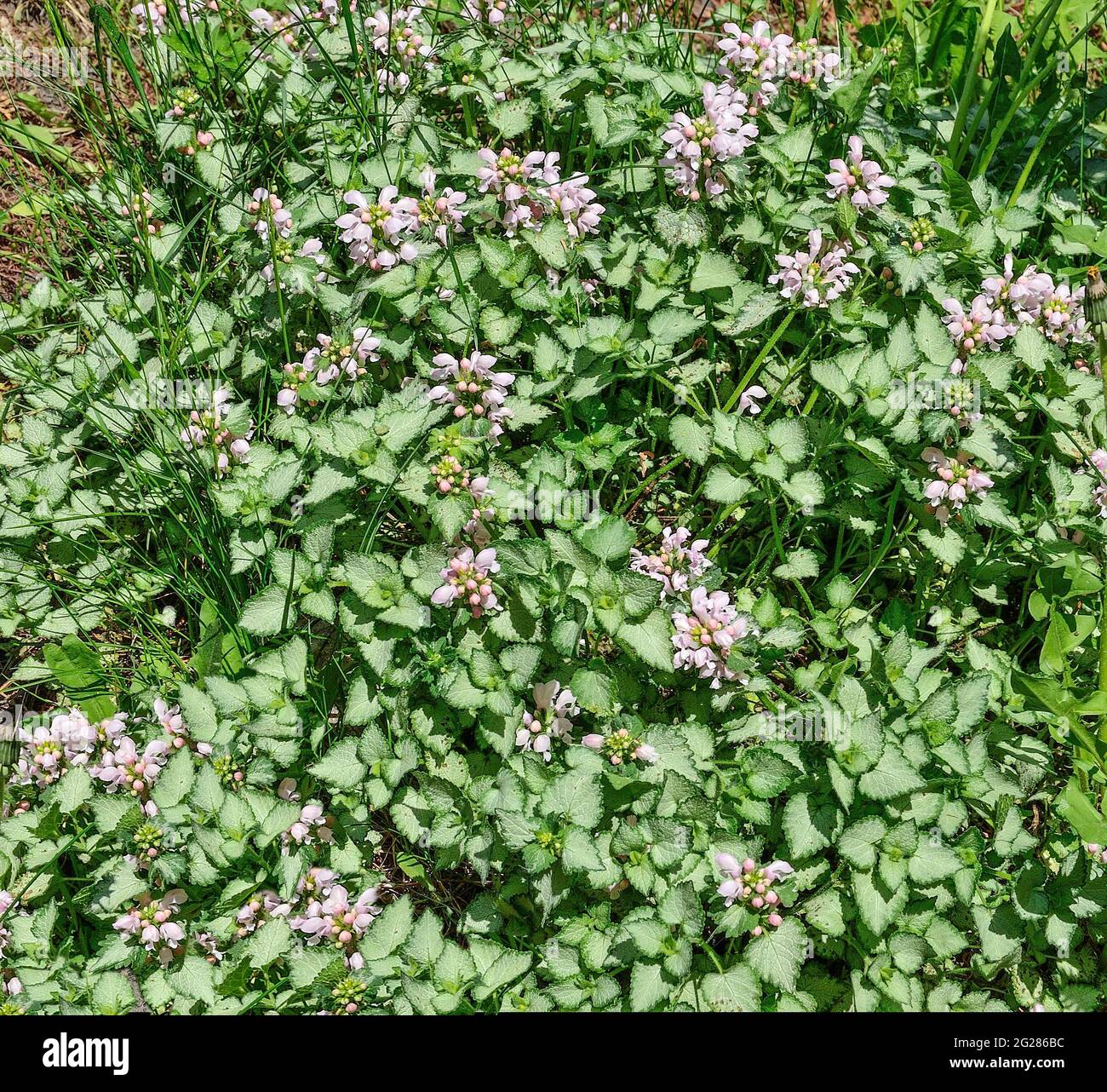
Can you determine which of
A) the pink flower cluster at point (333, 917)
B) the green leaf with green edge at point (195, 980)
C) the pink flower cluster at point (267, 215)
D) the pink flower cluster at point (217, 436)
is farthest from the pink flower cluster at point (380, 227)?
the green leaf with green edge at point (195, 980)

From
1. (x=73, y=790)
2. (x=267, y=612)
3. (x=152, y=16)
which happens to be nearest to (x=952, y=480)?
(x=267, y=612)

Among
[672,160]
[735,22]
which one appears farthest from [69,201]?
[735,22]

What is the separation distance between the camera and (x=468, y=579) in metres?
2.66

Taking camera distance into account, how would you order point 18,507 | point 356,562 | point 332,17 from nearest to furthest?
point 356,562 < point 18,507 < point 332,17

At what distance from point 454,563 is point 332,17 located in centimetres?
258

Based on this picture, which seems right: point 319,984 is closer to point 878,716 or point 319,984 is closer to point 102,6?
point 878,716

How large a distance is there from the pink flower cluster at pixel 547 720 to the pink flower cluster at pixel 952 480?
1.30 metres

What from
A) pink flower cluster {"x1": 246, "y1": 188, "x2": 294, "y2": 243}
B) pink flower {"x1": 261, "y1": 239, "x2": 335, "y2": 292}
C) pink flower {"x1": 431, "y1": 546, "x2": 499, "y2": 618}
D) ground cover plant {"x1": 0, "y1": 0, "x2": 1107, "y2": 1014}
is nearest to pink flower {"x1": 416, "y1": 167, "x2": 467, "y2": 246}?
ground cover plant {"x1": 0, "y1": 0, "x2": 1107, "y2": 1014}

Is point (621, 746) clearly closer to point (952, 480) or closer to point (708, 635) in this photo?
point (708, 635)

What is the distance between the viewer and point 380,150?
11.1 feet

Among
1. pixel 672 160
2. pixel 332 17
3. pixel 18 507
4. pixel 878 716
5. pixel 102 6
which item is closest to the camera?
pixel 878 716

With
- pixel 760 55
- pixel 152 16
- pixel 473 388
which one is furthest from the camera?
pixel 152 16

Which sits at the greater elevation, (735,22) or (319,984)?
(735,22)

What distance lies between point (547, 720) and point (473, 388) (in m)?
1.06
